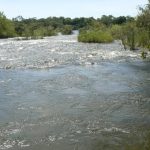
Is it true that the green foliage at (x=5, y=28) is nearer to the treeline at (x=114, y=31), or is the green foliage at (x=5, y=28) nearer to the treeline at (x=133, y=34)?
the treeline at (x=114, y=31)

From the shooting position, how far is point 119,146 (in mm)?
11570

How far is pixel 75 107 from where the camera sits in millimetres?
16500

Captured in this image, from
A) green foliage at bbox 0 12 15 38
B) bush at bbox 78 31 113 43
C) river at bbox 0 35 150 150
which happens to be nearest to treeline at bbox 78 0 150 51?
bush at bbox 78 31 113 43

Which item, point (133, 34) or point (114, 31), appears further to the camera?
point (114, 31)

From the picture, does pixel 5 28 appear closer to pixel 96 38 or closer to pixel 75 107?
pixel 96 38

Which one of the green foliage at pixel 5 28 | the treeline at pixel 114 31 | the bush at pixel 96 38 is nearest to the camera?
the treeline at pixel 114 31

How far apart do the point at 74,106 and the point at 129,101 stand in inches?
112

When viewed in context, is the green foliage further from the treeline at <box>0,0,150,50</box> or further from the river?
the river

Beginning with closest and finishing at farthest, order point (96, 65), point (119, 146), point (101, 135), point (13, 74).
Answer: point (119, 146)
point (101, 135)
point (13, 74)
point (96, 65)

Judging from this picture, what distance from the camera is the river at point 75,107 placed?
40.0 ft

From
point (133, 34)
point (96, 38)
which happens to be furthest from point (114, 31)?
point (133, 34)

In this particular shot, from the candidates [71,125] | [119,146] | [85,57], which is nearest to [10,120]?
[71,125]

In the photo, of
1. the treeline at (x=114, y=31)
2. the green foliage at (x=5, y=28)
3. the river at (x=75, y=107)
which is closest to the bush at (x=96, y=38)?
the treeline at (x=114, y=31)

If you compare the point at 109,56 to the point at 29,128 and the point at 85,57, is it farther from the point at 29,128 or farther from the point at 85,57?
the point at 29,128
